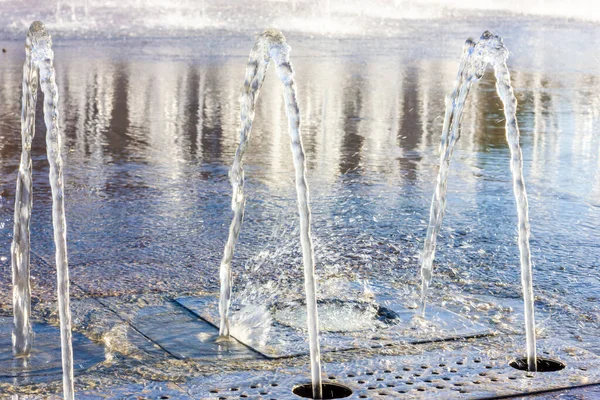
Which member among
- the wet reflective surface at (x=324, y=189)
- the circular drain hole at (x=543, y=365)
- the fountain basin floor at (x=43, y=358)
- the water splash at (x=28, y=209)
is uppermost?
the water splash at (x=28, y=209)

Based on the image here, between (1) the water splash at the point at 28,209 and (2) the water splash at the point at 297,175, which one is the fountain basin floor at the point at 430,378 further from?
(1) the water splash at the point at 28,209

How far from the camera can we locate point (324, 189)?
7.48 m

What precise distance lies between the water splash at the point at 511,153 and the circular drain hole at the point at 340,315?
199 millimetres

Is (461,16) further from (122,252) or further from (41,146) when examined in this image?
(122,252)

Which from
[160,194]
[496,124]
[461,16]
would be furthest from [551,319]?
[461,16]

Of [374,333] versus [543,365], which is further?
[374,333]

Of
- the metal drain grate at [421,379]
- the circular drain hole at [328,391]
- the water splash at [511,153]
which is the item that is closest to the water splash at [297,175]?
the circular drain hole at [328,391]

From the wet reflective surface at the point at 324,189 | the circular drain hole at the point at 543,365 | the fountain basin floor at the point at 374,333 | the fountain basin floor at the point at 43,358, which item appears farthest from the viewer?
the wet reflective surface at the point at 324,189

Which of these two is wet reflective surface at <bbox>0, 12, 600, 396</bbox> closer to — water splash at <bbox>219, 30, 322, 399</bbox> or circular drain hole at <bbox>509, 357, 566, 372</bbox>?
circular drain hole at <bbox>509, 357, 566, 372</bbox>

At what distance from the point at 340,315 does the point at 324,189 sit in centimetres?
290

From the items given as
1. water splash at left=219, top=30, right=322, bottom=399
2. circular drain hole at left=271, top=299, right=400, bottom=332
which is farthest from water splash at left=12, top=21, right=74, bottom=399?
circular drain hole at left=271, top=299, right=400, bottom=332

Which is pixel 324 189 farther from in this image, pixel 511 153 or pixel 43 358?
pixel 43 358

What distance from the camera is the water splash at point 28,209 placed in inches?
143

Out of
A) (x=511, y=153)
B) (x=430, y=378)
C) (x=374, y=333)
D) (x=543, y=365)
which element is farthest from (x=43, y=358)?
(x=511, y=153)
